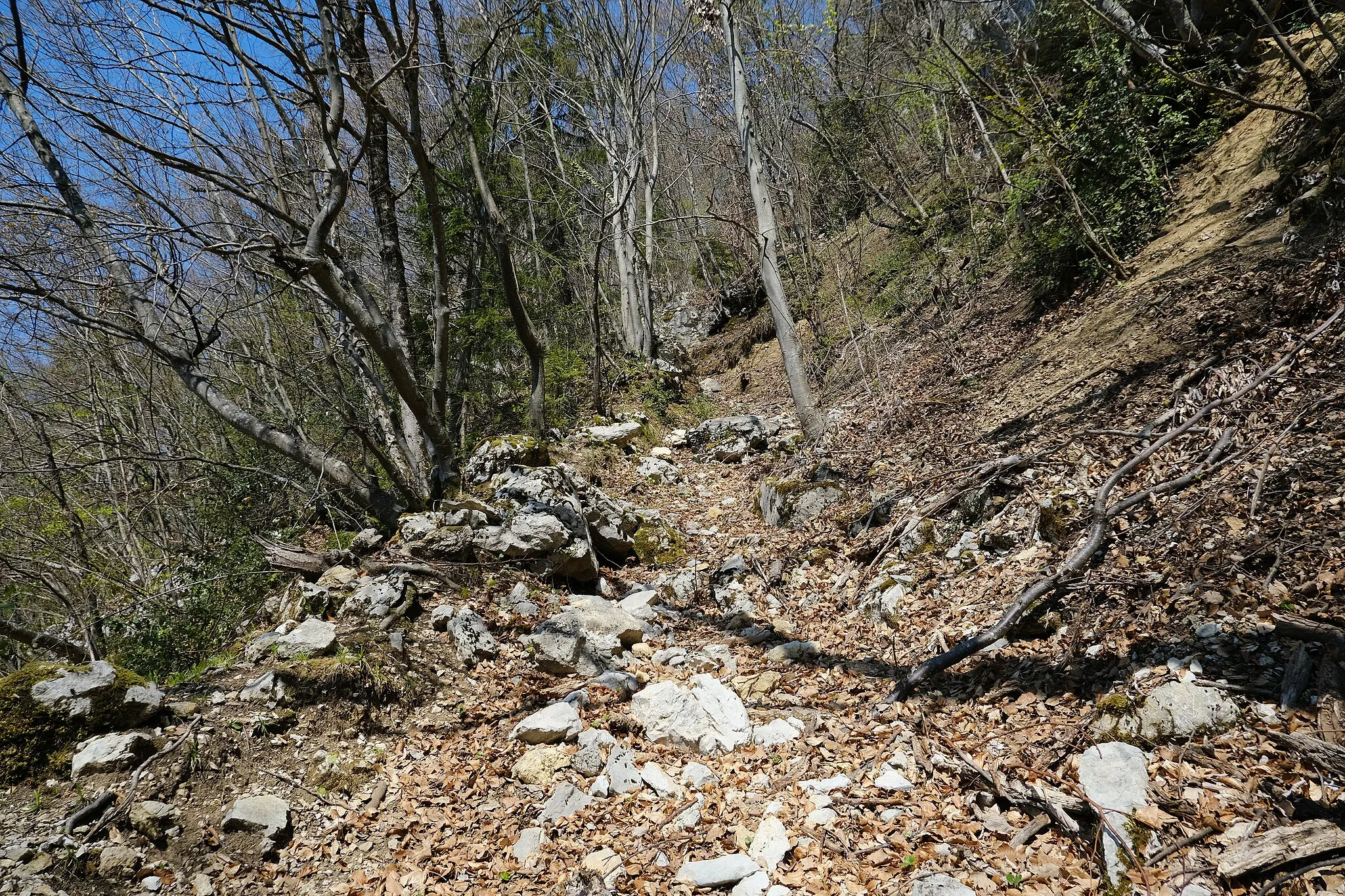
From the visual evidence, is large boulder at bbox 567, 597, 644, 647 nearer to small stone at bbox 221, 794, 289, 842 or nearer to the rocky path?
the rocky path

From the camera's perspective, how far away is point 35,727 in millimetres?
2883

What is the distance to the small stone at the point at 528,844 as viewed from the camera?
9.15 feet

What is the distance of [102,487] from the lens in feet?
30.2

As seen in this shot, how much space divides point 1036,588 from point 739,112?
6562 millimetres

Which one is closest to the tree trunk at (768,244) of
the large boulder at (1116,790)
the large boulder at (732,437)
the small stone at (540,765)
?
the large boulder at (732,437)

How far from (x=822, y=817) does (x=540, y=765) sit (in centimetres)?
151

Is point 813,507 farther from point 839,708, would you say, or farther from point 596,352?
point 596,352

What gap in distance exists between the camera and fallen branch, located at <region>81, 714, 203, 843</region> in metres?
2.63

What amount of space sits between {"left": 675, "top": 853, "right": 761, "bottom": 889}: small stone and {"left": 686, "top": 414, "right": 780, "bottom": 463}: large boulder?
678 cm

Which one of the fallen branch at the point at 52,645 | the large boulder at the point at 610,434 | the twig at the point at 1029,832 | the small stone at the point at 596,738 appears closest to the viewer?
the twig at the point at 1029,832

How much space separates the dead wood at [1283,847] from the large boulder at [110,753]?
445cm

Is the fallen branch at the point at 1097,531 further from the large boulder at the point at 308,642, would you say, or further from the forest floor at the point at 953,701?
the large boulder at the point at 308,642

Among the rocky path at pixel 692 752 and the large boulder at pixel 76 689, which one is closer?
the rocky path at pixel 692 752

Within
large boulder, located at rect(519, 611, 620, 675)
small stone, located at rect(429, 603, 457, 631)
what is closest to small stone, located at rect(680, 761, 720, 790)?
large boulder, located at rect(519, 611, 620, 675)
